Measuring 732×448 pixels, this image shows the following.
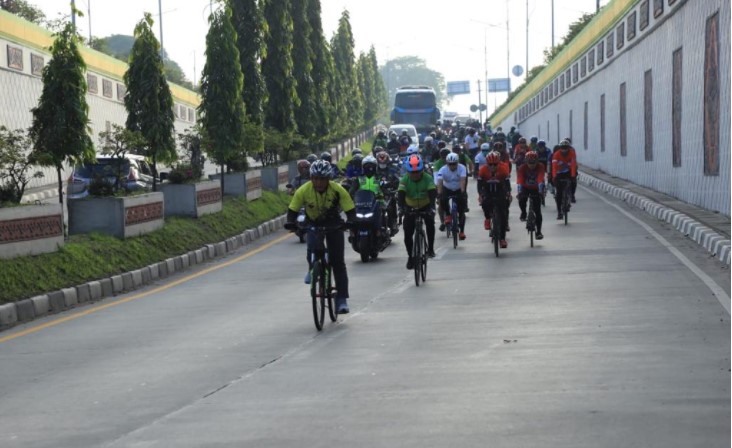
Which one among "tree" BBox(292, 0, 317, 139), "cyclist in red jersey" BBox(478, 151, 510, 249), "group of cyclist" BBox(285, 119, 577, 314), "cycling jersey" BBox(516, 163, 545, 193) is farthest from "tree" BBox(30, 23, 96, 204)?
"tree" BBox(292, 0, 317, 139)

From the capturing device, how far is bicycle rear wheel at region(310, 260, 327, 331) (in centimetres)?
1359

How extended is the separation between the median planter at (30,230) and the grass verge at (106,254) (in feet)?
0.49

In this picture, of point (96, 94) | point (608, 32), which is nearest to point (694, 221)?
point (608, 32)

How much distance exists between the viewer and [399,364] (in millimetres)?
10914

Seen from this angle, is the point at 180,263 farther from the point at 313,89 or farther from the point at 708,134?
the point at 313,89

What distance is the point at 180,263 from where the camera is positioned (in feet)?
77.0

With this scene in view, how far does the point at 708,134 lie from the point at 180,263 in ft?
37.6

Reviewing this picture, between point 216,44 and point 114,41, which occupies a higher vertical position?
point 114,41

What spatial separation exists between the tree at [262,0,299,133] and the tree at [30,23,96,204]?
21182 mm

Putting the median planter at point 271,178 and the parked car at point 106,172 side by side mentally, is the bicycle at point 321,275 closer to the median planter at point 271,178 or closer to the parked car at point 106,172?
the parked car at point 106,172

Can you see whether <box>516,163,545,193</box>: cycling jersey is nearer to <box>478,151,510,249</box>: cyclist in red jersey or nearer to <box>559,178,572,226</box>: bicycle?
<box>478,151,510,249</box>: cyclist in red jersey

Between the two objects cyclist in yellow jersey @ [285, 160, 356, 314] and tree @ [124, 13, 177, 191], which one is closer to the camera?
cyclist in yellow jersey @ [285, 160, 356, 314]

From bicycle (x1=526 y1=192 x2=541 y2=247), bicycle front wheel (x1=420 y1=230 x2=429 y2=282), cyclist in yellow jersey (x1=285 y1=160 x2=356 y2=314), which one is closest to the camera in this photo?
cyclist in yellow jersey (x1=285 y1=160 x2=356 y2=314)

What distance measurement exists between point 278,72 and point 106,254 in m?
24.8
